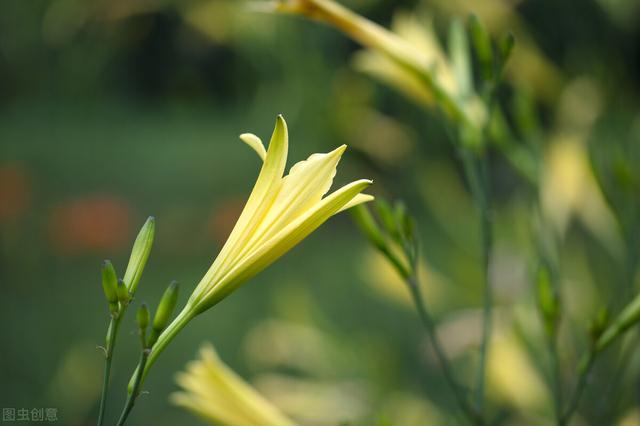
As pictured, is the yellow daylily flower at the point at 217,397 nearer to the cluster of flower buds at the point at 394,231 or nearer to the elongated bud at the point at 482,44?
the cluster of flower buds at the point at 394,231

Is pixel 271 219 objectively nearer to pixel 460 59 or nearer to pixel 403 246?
pixel 403 246

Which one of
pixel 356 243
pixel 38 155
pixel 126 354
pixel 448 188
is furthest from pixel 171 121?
pixel 448 188

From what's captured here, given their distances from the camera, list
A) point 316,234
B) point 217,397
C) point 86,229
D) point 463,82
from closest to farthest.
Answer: point 217,397 < point 463,82 < point 86,229 < point 316,234

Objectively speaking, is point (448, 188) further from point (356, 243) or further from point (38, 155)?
point (38, 155)

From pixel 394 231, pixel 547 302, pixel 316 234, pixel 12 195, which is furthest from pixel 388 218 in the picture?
pixel 316 234

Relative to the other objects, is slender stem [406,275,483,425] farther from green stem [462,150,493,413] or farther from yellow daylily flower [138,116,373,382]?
yellow daylily flower [138,116,373,382]
